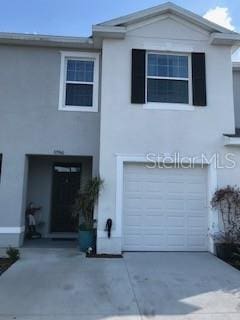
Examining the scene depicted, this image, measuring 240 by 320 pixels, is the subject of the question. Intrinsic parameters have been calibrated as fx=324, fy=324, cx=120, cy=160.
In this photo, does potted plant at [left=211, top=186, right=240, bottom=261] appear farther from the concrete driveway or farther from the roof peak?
the roof peak

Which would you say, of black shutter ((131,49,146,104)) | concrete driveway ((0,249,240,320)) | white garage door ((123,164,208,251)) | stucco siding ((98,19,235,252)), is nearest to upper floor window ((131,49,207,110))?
black shutter ((131,49,146,104))

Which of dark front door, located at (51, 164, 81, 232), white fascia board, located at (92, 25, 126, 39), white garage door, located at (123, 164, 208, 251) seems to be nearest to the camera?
white garage door, located at (123, 164, 208, 251)

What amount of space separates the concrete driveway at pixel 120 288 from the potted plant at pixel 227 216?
75cm

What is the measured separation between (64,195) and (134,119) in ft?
13.7

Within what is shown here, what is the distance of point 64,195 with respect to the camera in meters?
11.8

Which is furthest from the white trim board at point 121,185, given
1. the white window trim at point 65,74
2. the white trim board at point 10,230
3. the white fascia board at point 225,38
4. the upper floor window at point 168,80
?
the white fascia board at point 225,38

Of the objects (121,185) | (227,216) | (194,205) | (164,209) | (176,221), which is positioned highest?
(121,185)

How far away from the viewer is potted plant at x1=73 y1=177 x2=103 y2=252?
902 centimetres

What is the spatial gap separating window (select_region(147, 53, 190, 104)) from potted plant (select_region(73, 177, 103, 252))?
120 inches

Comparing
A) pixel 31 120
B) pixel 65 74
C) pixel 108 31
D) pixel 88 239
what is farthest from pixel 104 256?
pixel 108 31

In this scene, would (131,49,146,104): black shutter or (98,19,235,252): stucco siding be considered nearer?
(98,19,235,252): stucco siding

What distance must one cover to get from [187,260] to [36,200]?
5835mm

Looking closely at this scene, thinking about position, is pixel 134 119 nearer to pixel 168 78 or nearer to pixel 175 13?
pixel 168 78

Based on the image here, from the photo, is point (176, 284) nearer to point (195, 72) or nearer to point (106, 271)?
point (106, 271)
